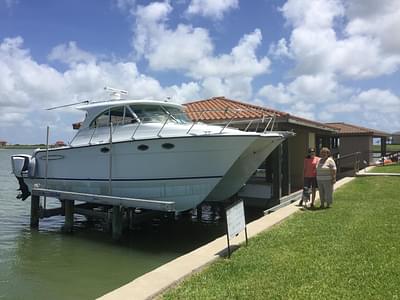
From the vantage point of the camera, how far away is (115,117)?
12.6 m

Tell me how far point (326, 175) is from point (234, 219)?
193 inches

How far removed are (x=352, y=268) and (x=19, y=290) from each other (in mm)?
5721

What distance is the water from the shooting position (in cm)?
793

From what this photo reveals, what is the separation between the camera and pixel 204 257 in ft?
22.0

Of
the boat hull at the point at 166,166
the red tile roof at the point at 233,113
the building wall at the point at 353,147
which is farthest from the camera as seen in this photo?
the building wall at the point at 353,147

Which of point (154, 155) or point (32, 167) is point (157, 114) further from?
point (32, 167)

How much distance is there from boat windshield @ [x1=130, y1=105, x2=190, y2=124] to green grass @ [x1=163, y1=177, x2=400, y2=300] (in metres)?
4.54

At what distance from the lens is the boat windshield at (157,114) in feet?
39.3

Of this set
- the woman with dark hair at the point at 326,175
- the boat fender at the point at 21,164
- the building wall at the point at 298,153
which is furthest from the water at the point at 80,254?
the building wall at the point at 298,153

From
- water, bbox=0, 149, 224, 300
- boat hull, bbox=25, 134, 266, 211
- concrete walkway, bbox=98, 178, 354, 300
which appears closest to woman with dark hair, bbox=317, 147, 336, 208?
boat hull, bbox=25, 134, 266, 211

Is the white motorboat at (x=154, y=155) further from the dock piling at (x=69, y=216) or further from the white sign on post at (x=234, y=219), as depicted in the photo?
the white sign on post at (x=234, y=219)

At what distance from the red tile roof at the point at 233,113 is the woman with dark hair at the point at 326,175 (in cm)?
225

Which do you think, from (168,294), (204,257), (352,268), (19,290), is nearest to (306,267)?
(352,268)

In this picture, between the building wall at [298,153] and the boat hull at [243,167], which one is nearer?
the boat hull at [243,167]
